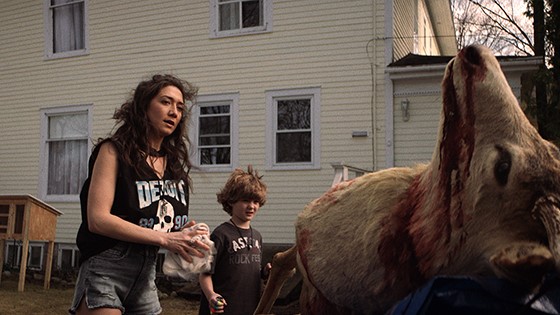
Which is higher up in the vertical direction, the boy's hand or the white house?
the white house

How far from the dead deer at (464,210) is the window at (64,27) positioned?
11.5m

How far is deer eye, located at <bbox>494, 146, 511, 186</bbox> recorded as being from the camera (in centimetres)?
100

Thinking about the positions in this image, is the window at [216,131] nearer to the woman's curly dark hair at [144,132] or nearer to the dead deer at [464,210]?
the woman's curly dark hair at [144,132]

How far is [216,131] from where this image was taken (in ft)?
34.6

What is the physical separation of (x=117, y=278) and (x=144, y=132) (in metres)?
0.50

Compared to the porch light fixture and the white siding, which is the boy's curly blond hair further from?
the porch light fixture

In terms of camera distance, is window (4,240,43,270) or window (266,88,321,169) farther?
window (4,240,43,270)

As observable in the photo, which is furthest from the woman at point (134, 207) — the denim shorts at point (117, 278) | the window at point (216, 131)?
the window at point (216, 131)

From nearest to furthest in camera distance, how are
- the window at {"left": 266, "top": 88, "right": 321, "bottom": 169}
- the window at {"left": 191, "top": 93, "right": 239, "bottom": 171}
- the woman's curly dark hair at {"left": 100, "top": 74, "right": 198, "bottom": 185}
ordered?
1. the woman's curly dark hair at {"left": 100, "top": 74, "right": 198, "bottom": 185}
2. the window at {"left": 266, "top": 88, "right": 321, "bottom": 169}
3. the window at {"left": 191, "top": 93, "right": 239, "bottom": 171}

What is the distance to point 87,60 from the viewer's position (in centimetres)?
1170

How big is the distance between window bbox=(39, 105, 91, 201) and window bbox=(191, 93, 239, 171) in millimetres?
2415

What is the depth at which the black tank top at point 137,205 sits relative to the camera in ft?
6.53

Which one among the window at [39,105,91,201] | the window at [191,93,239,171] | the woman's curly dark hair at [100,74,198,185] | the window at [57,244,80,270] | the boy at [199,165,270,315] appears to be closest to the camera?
the woman's curly dark hair at [100,74,198,185]

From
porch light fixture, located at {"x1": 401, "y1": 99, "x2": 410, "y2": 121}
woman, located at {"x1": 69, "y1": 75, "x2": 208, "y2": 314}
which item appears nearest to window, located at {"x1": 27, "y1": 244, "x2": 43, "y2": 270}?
porch light fixture, located at {"x1": 401, "y1": 99, "x2": 410, "y2": 121}
